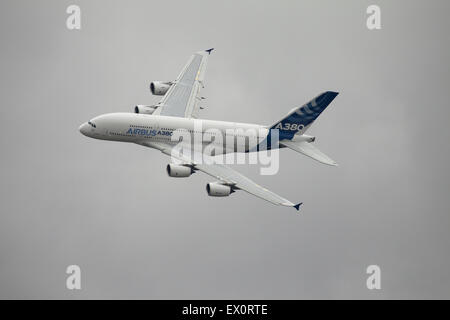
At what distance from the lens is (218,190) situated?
127m

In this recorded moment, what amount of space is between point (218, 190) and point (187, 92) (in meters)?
29.9

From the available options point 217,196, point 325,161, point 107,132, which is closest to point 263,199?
point 217,196

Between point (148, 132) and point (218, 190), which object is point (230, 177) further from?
point (148, 132)

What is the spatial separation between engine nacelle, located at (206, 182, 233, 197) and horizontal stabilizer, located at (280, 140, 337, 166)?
1856 cm

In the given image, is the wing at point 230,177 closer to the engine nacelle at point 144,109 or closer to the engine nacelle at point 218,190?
the engine nacelle at point 218,190

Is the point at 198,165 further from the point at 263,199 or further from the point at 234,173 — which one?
the point at 263,199

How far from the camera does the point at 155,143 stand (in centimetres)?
13875

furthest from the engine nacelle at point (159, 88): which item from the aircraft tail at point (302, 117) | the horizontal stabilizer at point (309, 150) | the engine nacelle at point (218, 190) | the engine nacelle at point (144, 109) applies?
the engine nacelle at point (218, 190)

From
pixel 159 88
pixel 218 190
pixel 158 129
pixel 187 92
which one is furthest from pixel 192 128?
pixel 159 88

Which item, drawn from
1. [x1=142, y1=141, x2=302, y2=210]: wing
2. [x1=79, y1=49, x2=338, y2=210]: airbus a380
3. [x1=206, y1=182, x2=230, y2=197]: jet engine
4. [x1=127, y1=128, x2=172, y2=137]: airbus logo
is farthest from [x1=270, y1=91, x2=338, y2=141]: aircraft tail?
[x1=206, y1=182, x2=230, y2=197]: jet engine

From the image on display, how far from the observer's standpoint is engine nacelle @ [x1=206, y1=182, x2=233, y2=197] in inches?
5005

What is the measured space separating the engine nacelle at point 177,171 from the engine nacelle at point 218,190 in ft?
18.7

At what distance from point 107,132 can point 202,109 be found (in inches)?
798

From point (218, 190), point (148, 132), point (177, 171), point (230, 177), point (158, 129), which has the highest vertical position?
point (158, 129)
